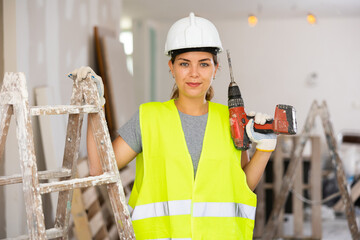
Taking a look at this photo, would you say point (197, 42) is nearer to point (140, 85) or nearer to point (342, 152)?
point (342, 152)

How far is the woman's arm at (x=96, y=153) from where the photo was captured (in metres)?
1.65

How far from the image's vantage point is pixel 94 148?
166cm

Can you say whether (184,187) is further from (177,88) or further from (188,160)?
(177,88)

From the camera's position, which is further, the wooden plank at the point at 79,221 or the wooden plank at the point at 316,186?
the wooden plank at the point at 316,186

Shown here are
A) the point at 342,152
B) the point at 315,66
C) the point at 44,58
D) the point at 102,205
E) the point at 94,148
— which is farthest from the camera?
the point at 315,66

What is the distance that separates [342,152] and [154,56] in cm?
357

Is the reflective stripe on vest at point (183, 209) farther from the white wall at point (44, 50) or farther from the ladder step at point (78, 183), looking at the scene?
the white wall at point (44, 50)

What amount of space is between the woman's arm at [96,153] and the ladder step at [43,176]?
0.12m

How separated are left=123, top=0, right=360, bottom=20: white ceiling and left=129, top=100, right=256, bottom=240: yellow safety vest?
4.86m

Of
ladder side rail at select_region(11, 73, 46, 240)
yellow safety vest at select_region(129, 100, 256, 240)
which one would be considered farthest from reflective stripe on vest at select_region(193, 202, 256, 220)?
ladder side rail at select_region(11, 73, 46, 240)

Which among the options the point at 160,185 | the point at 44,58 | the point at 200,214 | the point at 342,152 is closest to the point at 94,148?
the point at 160,185

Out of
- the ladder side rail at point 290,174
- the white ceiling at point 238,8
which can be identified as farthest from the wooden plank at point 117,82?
the white ceiling at point 238,8

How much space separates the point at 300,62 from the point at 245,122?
251 inches

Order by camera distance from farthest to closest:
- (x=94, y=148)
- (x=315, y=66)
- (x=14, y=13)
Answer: (x=315, y=66) → (x=14, y=13) → (x=94, y=148)
